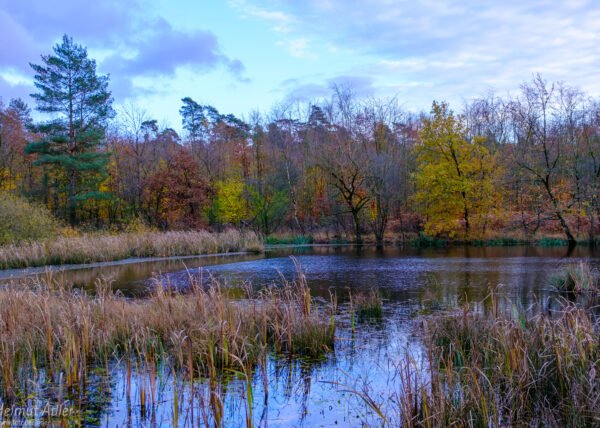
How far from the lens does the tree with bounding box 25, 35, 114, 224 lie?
38.0 meters

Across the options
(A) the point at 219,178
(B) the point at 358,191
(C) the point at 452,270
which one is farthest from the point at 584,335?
(A) the point at 219,178

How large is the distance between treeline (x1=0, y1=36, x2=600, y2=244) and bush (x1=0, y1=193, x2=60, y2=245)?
1426cm

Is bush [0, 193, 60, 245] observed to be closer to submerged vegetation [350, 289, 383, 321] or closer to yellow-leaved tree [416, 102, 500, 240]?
submerged vegetation [350, 289, 383, 321]

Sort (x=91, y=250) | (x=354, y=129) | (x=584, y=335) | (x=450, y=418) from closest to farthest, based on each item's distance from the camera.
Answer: (x=450, y=418) → (x=584, y=335) → (x=91, y=250) → (x=354, y=129)

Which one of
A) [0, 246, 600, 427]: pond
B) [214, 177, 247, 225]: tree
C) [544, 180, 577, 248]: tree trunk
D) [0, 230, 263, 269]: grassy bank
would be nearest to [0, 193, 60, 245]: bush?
[0, 230, 263, 269]: grassy bank

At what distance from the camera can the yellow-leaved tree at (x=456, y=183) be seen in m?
36.2

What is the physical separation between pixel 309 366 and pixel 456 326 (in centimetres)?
227

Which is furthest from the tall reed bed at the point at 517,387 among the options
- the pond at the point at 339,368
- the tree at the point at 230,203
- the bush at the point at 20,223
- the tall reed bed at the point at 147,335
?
the tree at the point at 230,203

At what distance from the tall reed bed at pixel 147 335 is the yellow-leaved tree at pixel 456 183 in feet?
98.4

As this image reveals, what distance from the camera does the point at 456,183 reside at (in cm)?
3597

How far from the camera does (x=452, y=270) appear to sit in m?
19.5

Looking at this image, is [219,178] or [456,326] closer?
[456,326]

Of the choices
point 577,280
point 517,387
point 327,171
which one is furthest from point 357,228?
point 517,387

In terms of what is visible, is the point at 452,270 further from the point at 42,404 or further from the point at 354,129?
the point at 354,129
